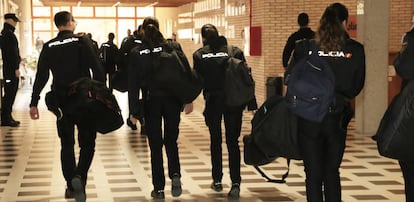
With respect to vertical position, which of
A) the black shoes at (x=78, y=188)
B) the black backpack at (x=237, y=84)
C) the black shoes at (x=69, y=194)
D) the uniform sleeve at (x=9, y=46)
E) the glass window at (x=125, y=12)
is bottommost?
the black shoes at (x=69, y=194)

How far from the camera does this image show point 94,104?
5910 millimetres

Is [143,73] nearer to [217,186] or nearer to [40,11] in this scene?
[217,186]

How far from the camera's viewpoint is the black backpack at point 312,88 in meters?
4.61

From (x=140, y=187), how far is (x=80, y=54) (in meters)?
1.58

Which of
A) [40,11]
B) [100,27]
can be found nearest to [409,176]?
[40,11]

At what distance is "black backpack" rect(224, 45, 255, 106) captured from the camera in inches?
244

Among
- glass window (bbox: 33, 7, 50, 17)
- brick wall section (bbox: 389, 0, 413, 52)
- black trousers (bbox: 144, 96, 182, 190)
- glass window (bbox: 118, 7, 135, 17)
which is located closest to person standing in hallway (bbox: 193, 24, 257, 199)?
black trousers (bbox: 144, 96, 182, 190)

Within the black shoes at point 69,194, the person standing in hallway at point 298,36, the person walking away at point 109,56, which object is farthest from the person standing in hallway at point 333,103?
the person walking away at point 109,56

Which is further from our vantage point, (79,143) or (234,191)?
(234,191)

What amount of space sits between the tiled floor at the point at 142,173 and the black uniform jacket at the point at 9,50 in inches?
50.0

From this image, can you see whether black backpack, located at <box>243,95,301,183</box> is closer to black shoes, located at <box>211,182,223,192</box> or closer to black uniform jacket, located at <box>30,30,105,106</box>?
black shoes, located at <box>211,182,223,192</box>

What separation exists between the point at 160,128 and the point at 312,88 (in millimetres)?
1969

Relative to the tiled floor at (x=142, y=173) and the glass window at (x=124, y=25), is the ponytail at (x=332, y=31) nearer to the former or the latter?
the tiled floor at (x=142, y=173)

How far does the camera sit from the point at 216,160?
6582 mm
